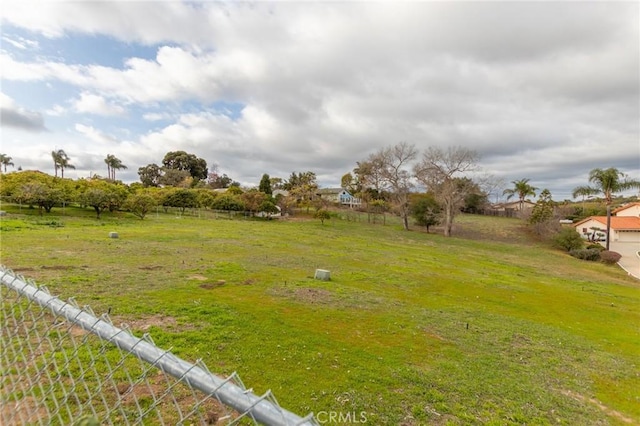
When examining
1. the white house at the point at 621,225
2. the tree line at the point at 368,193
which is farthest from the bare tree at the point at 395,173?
the white house at the point at 621,225

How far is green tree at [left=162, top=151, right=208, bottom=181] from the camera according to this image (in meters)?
71.1

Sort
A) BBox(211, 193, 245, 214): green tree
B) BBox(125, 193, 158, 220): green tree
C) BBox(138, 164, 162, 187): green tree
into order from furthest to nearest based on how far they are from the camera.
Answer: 1. BBox(138, 164, 162, 187): green tree
2. BBox(211, 193, 245, 214): green tree
3. BBox(125, 193, 158, 220): green tree

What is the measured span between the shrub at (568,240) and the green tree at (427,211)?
11180mm

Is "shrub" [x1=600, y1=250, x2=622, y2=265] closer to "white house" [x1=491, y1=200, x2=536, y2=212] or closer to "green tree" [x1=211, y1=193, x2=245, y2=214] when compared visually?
"green tree" [x1=211, y1=193, x2=245, y2=214]

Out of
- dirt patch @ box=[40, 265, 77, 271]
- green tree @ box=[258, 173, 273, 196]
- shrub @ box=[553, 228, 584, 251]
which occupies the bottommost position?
shrub @ box=[553, 228, 584, 251]

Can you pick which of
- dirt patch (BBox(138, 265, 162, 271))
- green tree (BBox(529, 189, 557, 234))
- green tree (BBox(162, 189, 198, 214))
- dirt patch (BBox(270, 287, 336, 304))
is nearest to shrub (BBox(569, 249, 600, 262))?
green tree (BBox(529, 189, 557, 234))

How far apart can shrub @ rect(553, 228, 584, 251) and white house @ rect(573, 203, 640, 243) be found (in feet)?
26.9

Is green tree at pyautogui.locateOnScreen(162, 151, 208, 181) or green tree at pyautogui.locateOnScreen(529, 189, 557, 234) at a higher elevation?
green tree at pyautogui.locateOnScreen(162, 151, 208, 181)

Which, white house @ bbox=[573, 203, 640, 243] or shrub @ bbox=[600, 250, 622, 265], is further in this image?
white house @ bbox=[573, 203, 640, 243]

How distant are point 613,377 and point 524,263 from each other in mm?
18204

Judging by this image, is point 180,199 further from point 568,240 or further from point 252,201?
point 568,240

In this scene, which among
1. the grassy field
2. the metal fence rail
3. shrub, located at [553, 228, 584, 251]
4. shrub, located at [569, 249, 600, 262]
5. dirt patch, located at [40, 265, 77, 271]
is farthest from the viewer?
shrub, located at [553, 228, 584, 251]

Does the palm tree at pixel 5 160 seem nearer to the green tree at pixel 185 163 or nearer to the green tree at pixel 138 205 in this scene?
the green tree at pixel 185 163

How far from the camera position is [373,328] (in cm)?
665
